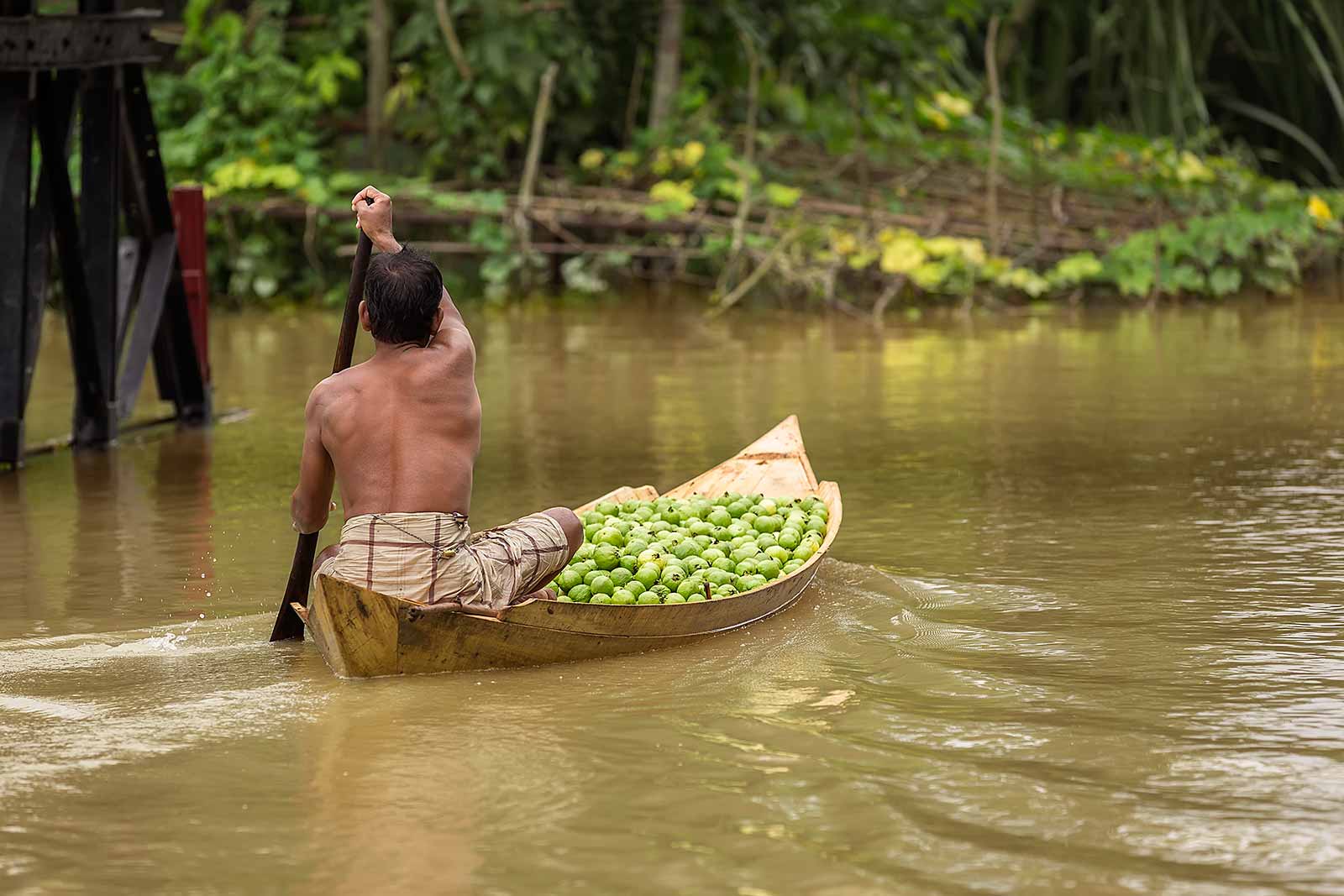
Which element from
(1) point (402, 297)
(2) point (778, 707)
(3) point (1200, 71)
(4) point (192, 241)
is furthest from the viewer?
(3) point (1200, 71)

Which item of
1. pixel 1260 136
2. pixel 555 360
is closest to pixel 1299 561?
pixel 555 360

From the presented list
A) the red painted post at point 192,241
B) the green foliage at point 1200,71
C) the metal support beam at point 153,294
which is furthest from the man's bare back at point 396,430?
the green foliage at point 1200,71

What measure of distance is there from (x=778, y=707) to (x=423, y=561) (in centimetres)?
A: 110

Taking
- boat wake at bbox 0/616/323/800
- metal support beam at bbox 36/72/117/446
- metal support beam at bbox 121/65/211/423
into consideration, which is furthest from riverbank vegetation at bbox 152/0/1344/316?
boat wake at bbox 0/616/323/800

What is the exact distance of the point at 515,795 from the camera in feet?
14.4

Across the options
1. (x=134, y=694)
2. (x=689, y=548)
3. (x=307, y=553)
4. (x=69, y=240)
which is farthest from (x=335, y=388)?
(x=69, y=240)

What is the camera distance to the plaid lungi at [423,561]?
5.33 metres

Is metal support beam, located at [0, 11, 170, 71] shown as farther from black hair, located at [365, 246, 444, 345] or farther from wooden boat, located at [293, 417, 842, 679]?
wooden boat, located at [293, 417, 842, 679]

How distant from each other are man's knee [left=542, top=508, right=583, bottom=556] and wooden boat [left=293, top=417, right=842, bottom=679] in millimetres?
328

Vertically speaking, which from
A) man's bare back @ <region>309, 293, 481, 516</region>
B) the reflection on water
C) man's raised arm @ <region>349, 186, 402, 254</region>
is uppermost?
man's raised arm @ <region>349, 186, 402, 254</region>

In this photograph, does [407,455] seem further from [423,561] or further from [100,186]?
[100,186]

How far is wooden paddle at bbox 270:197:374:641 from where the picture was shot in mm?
5738

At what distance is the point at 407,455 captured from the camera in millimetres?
5422

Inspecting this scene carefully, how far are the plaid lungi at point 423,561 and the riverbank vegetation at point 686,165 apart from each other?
1281 centimetres
